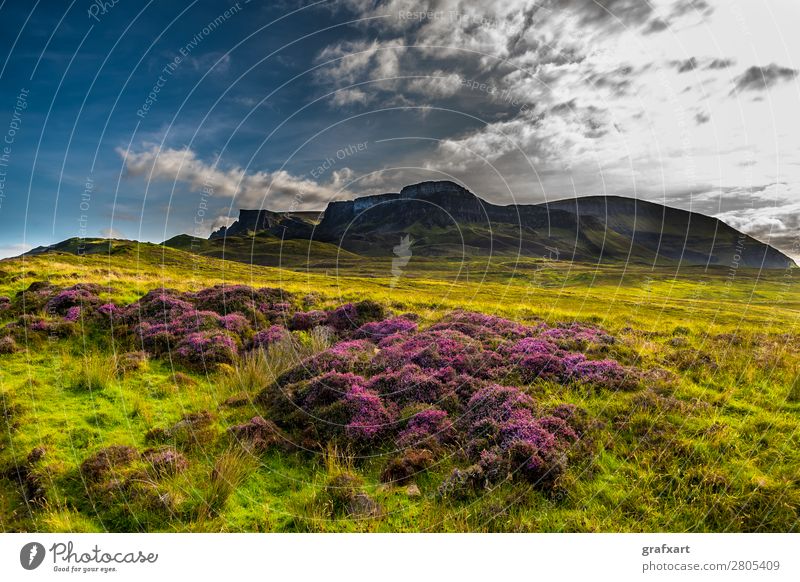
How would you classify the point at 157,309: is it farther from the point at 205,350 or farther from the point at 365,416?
the point at 365,416

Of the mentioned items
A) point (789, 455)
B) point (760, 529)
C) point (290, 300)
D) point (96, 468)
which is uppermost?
point (290, 300)

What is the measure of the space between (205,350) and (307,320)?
14.5ft

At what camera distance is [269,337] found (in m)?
14.6

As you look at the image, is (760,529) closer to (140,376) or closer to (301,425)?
(301,425)

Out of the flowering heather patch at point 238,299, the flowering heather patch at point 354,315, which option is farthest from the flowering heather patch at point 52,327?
the flowering heather patch at point 354,315

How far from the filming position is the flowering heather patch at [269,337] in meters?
14.2

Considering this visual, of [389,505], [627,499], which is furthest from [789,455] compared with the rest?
[389,505]

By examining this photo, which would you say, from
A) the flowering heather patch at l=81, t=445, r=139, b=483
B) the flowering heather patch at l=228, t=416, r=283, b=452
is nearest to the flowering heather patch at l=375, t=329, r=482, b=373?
the flowering heather patch at l=228, t=416, r=283, b=452

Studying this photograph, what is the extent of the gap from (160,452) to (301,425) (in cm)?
268

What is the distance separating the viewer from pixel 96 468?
23.0 feet
